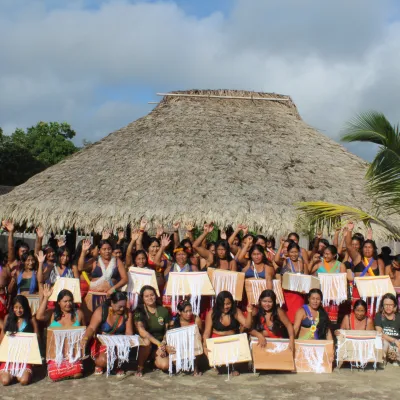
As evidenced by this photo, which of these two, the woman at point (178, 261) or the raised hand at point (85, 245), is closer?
the raised hand at point (85, 245)

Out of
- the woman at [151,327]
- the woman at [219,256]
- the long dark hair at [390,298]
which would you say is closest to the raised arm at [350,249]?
the long dark hair at [390,298]

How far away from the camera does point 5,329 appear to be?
664 cm

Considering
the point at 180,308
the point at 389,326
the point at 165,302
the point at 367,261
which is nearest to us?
the point at 180,308

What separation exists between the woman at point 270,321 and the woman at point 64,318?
6.65 ft

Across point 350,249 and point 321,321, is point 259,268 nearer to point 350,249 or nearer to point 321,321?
point 321,321

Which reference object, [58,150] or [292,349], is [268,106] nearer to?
[292,349]

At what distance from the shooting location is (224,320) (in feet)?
23.1

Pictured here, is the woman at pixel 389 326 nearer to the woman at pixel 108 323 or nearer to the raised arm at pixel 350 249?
the raised arm at pixel 350 249

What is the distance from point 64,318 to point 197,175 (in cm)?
537

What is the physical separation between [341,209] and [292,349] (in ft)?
10.1

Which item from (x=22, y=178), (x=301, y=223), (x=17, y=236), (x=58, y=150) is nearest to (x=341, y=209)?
(x=301, y=223)

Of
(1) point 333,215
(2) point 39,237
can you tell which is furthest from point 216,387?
(1) point 333,215

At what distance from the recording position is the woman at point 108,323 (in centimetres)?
679

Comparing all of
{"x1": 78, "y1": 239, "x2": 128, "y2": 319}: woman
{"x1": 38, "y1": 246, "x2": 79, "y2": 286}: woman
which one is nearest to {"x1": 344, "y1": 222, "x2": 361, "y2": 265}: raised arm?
{"x1": 78, "y1": 239, "x2": 128, "y2": 319}: woman
